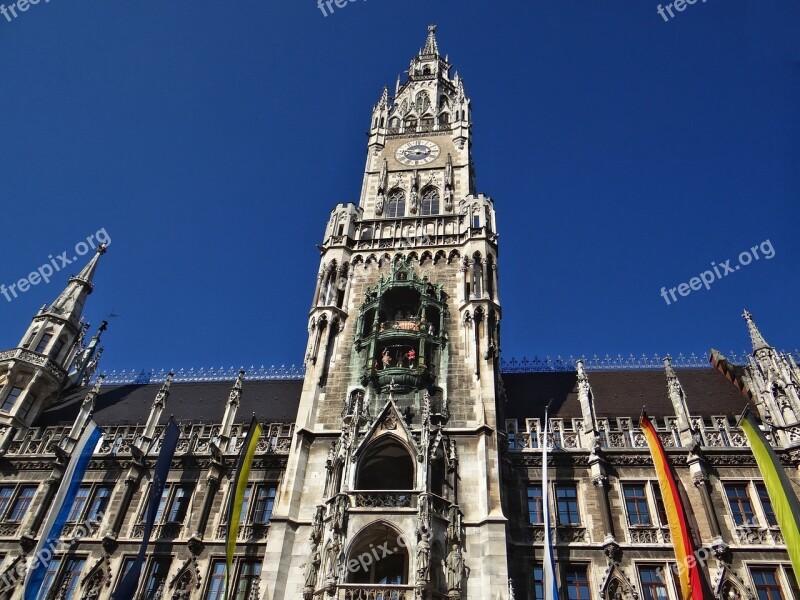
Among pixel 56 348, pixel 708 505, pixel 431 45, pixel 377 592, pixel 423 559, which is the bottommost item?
pixel 377 592

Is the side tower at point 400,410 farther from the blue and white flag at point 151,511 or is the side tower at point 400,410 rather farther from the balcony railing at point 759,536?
the balcony railing at point 759,536

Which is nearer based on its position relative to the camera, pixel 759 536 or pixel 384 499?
pixel 384 499

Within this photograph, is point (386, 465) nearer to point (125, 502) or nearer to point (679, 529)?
point (679, 529)

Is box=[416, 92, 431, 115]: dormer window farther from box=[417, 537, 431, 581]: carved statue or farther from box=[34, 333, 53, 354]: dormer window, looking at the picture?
box=[417, 537, 431, 581]: carved statue

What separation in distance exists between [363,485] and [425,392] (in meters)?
4.58

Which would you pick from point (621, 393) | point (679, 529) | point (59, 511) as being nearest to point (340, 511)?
point (679, 529)

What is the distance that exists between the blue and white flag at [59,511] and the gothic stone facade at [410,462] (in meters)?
0.72

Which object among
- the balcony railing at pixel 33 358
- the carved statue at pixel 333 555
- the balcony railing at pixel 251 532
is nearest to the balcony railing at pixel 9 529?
the balcony railing at pixel 251 532

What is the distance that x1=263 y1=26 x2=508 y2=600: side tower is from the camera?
2194 cm

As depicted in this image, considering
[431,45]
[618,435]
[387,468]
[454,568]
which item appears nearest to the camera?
[454,568]

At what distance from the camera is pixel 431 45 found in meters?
57.1

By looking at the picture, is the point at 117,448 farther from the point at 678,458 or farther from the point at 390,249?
the point at 678,458

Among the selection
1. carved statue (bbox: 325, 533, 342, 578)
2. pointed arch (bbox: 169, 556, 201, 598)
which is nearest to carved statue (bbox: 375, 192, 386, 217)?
carved statue (bbox: 325, 533, 342, 578)

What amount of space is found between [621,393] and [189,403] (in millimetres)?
23970
